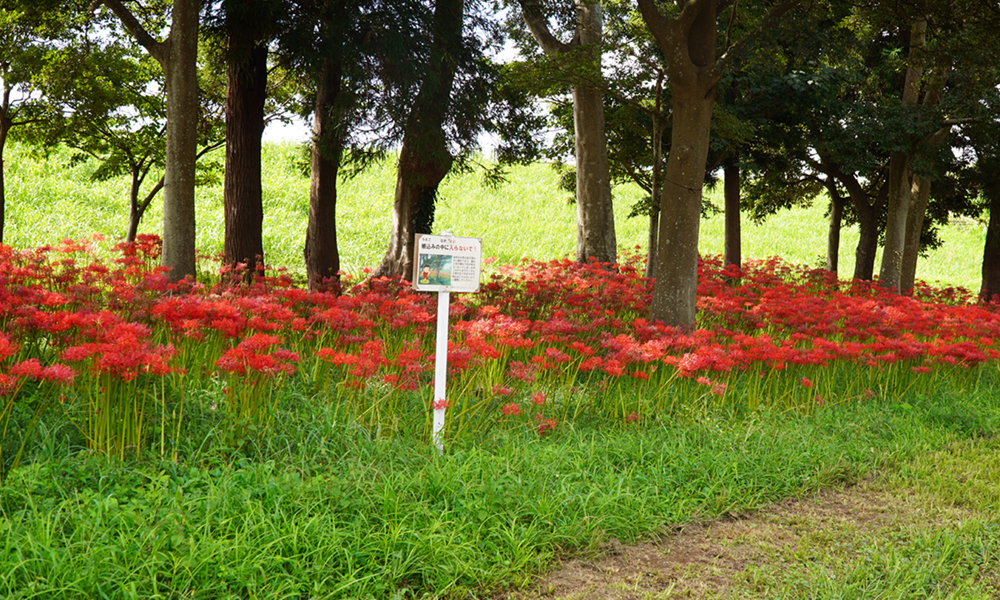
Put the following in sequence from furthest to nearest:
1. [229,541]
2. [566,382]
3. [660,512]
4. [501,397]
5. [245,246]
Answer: [245,246] < [566,382] < [501,397] < [660,512] < [229,541]

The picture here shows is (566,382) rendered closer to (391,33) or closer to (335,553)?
(335,553)

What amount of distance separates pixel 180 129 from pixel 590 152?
676cm

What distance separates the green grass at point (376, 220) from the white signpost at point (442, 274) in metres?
10.2

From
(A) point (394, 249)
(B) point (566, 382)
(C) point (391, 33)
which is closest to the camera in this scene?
(B) point (566, 382)

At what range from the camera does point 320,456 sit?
391 centimetres

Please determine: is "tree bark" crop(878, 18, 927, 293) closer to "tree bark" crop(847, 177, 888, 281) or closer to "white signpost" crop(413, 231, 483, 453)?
"tree bark" crop(847, 177, 888, 281)

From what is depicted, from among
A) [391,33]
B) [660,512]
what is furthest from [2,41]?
[660,512]

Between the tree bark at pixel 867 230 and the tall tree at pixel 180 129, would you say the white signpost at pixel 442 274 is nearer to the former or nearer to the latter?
the tall tree at pixel 180 129

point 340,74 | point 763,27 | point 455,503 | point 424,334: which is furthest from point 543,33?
point 455,503

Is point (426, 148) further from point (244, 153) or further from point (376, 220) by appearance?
point (376, 220)

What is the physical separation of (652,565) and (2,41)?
42.5 feet

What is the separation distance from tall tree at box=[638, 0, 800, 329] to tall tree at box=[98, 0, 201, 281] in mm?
4759

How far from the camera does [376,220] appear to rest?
21.0 m

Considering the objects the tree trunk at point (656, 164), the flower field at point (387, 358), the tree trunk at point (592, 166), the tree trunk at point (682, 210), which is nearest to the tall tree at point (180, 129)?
the flower field at point (387, 358)
